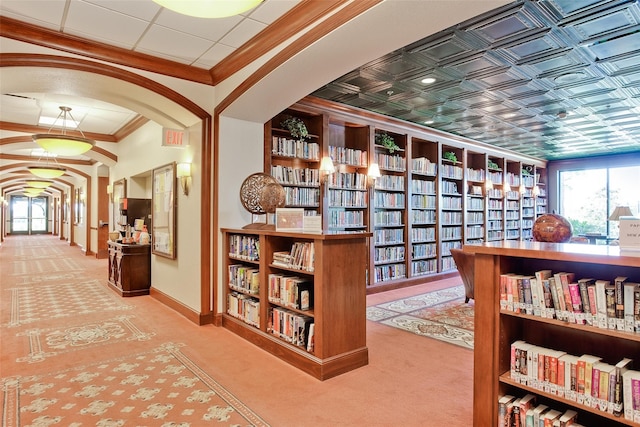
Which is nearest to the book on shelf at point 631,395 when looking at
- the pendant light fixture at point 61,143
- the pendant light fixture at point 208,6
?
the pendant light fixture at point 208,6

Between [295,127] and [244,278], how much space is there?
8.61 feet

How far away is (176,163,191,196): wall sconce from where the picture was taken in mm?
5078

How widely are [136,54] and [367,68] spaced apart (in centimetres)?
281

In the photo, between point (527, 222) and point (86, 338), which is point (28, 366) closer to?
point (86, 338)

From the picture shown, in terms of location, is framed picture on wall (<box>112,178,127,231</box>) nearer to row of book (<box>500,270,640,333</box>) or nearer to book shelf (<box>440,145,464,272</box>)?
book shelf (<box>440,145,464,272</box>)

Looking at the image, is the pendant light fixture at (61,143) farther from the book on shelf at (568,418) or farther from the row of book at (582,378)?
the book on shelf at (568,418)

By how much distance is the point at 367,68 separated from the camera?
4.66m

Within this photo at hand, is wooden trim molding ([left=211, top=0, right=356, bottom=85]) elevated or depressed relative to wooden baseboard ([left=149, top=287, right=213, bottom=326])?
elevated

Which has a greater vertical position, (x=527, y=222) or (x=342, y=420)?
(x=527, y=222)

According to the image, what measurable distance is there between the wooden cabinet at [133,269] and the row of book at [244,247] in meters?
2.87

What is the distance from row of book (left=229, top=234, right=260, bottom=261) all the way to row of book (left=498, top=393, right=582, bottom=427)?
2.74 m

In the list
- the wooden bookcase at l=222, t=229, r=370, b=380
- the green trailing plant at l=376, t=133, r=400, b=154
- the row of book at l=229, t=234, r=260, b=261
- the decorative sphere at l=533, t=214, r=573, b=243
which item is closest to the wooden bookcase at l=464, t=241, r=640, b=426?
the decorative sphere at l=533, t=214, r=573, b=243

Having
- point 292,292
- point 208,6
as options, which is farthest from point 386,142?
point 208,6

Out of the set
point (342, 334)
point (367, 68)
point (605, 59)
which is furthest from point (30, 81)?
point (605, 59)
